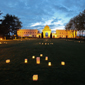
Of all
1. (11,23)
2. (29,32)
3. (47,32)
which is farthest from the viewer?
(29,32)

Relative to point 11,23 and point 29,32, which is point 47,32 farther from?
point 11,23

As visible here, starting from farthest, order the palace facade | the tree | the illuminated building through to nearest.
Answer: the illuminated building → the palace facade → the tree

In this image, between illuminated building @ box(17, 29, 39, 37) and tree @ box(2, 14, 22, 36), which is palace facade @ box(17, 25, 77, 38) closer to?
illuminated building @ box(17, 29, 39, 37)

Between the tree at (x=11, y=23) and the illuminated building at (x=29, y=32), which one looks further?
the illuminated building at (x=29, y=32)

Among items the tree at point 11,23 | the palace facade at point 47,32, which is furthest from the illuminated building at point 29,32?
the tree at point 11,23

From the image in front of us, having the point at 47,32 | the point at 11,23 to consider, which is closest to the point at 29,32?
the point at 47,32

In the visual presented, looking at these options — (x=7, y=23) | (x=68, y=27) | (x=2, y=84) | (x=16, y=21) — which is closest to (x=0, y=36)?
(x=7, y=23)

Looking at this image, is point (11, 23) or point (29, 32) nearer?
point (11, 23)

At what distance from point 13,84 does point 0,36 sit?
45.1 m

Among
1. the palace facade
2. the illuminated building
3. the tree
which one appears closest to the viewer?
the tree

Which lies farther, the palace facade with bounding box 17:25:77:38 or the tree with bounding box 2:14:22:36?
the palace facade with bounding box 17:25:77:38

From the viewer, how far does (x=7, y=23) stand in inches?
2110

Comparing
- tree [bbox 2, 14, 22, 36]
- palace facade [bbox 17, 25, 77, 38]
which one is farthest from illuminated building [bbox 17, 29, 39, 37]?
tree [bbox 2, 14, 22, 36]

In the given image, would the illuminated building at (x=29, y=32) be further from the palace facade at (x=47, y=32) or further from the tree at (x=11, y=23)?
the tree at (x=11, y=23)
